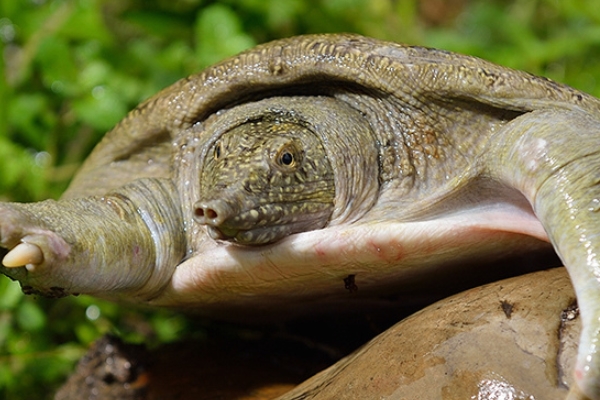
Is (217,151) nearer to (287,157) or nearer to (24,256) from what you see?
(287,157)

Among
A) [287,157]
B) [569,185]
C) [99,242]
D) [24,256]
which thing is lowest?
[24,256]

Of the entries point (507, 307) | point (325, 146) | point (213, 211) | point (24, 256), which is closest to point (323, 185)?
point (325, 146)

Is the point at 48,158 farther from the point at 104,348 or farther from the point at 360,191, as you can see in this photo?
the point at 360,191

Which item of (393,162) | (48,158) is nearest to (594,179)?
(393,162)

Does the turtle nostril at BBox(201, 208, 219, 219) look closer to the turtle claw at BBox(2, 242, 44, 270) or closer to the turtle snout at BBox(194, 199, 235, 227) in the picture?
the turtle snout at BBox(194, 199, 235, 227)

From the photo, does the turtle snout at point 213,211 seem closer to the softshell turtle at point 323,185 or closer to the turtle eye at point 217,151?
the softshell turtle at point 323,185

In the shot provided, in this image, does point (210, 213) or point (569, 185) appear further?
point (210, 213)

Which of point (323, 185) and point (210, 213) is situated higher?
point (323, 185)
